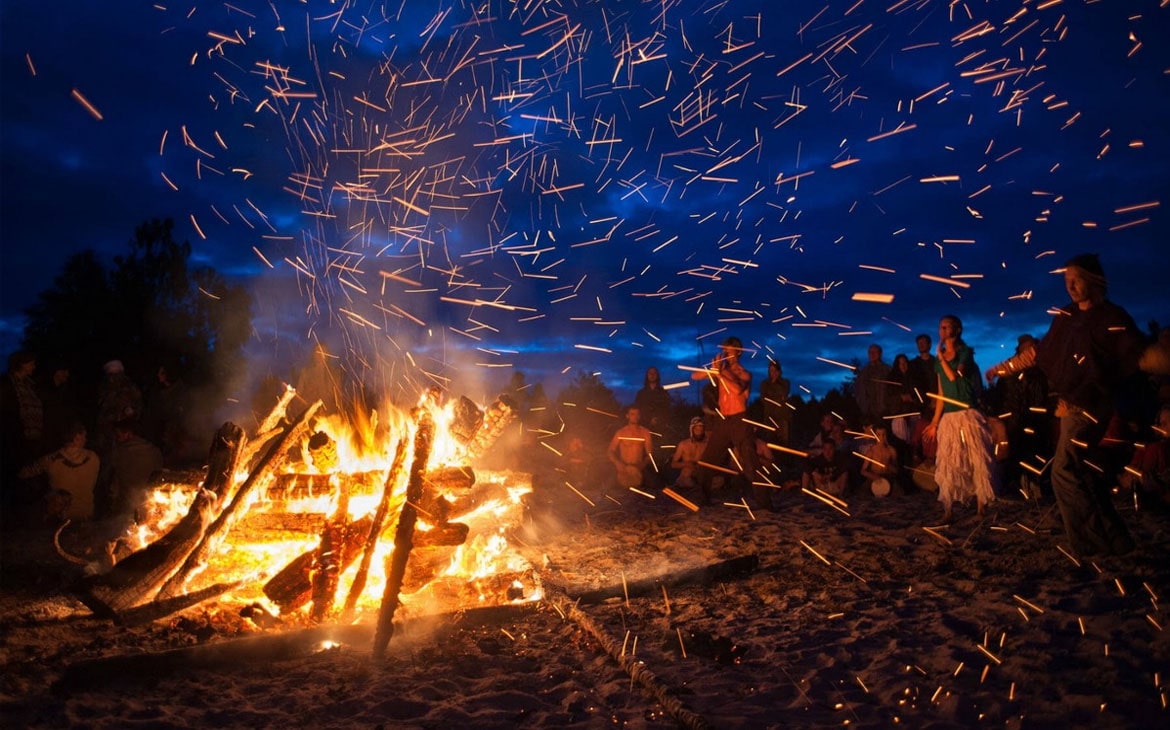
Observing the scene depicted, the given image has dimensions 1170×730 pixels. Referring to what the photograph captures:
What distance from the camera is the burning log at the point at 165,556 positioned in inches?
172

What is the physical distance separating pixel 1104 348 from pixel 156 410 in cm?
1229

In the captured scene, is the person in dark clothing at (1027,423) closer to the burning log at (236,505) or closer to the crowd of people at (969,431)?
the crowd of people at (969,431)

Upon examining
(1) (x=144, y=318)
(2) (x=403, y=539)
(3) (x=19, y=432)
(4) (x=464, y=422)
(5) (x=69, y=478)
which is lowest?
(2) (x=403, y=539)

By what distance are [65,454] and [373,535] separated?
5082 millimetres

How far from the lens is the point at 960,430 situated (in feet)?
21.5

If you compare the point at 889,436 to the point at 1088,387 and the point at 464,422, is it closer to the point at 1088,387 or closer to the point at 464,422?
the point at 1088,387

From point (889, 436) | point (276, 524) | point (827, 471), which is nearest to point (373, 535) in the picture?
point (276, 524)

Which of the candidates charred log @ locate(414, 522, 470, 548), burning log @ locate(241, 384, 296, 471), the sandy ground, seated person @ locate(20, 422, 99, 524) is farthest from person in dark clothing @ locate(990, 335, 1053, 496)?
seated person @ locate(20, 422, 99, 524)

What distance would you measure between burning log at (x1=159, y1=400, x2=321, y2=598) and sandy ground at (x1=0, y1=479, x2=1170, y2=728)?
1.07 ft

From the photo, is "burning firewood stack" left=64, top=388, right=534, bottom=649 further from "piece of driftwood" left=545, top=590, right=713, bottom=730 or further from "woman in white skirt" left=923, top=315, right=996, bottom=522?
"woman in white skirt" left=923, top=315, right=996, bottom=522

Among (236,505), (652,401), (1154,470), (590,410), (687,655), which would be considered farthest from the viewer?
(590,410)

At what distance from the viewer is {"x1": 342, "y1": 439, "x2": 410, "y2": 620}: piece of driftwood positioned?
486cm

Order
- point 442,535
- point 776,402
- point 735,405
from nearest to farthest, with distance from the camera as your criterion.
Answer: point 442,535, point 735,405, point 776,402

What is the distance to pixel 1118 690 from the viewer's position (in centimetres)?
303
